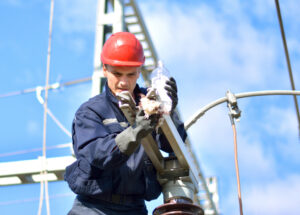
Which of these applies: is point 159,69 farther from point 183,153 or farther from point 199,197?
point 199,197

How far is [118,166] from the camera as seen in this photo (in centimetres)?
295

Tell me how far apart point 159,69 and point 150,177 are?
0.57 m

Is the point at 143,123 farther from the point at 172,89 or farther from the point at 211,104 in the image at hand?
the point at 211,104

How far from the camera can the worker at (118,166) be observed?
3.10 m

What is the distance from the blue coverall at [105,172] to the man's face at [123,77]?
0.31 feet

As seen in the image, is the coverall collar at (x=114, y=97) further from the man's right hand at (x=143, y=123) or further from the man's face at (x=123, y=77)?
the man's right hand at (x=143, y=123)

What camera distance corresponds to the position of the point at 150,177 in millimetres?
3195

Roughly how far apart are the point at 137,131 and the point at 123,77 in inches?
22.7

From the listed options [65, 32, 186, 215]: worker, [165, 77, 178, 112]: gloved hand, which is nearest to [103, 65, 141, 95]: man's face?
[65, 32, 186, 215]: worker

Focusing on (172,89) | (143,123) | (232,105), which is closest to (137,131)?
(143,123)

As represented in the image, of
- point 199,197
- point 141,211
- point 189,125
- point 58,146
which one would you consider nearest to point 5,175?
point 58,146

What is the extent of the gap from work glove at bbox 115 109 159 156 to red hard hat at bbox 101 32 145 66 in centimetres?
52

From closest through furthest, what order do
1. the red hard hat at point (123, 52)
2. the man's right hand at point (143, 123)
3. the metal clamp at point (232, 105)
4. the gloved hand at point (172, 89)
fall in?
the man's right hand at point (143, 123), the gloved hand at point (172, 89), the red hard hat at point (123, 52), the metal clamp at point (232, 105)

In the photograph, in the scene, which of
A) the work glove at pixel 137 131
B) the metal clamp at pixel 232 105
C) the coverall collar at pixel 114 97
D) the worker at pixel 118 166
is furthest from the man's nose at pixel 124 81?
the metal clamp at pixel 232 105
